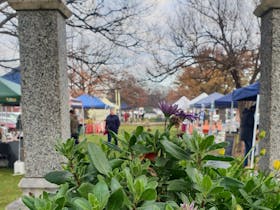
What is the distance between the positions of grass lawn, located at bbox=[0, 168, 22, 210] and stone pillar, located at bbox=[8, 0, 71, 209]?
2595 millimetres

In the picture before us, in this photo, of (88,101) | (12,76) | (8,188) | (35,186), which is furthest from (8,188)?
(88,101)

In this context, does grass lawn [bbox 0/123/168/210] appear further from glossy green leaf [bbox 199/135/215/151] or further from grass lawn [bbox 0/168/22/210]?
glossy green leaf [bbox 199/135/215/151]

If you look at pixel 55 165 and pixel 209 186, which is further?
pixel 55 165

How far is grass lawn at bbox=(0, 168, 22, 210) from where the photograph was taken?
567 cm

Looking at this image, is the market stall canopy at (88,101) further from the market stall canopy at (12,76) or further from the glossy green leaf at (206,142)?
the glossy green leaf at (206,142)

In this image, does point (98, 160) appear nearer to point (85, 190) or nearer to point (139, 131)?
point (85, 190)

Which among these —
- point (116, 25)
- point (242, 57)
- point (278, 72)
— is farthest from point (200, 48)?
point (278, 72)

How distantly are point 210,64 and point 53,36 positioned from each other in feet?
52.3

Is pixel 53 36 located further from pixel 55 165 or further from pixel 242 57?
pixel 242 57

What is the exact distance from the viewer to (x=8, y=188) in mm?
6590

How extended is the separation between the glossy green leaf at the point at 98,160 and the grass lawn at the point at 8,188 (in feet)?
16.1

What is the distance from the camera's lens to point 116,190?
77 centimetres

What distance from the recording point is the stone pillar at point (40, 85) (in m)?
3.13

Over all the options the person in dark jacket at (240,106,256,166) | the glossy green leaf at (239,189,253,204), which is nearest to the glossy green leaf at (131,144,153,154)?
the glossy green leaf at (239,189,253,204)
